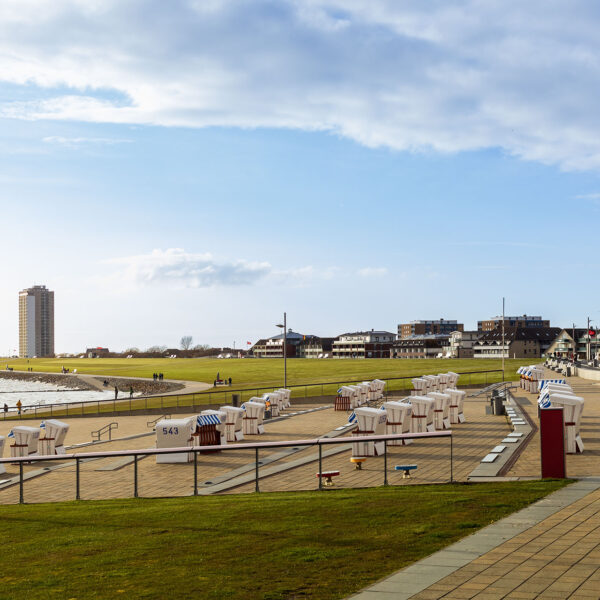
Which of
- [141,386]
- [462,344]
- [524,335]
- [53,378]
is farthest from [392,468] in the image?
[462,344]

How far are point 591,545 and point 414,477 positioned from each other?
5544mm

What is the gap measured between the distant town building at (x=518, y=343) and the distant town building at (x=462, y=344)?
17.4ft

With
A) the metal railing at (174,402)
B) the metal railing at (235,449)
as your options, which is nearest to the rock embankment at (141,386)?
the metal railing at (174,402)

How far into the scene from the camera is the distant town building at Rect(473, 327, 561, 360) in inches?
6890

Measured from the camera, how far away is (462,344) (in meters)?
190

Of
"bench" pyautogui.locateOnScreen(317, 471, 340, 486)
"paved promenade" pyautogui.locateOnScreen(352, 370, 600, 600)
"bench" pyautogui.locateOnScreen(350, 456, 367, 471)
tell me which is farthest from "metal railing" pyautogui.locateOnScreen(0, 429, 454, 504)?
"paved promenade" pyautogui.locateOnScreen(352, 370, 600, 600)

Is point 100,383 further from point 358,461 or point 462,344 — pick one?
point 358,461

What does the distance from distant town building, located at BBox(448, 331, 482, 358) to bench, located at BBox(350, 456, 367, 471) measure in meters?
175

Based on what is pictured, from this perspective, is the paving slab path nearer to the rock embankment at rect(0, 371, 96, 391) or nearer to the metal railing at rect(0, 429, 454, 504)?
the metal railing at rect(0, 429, 454, 504)

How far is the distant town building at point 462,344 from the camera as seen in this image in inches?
7367

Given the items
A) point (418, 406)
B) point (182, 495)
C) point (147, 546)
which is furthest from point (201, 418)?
point (147, 546)

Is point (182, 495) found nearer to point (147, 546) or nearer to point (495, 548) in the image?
point (147, 546)

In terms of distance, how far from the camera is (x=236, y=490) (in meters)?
14.5

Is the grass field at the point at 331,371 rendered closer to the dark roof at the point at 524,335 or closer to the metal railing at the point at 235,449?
the dark roof at the point at 524,335
